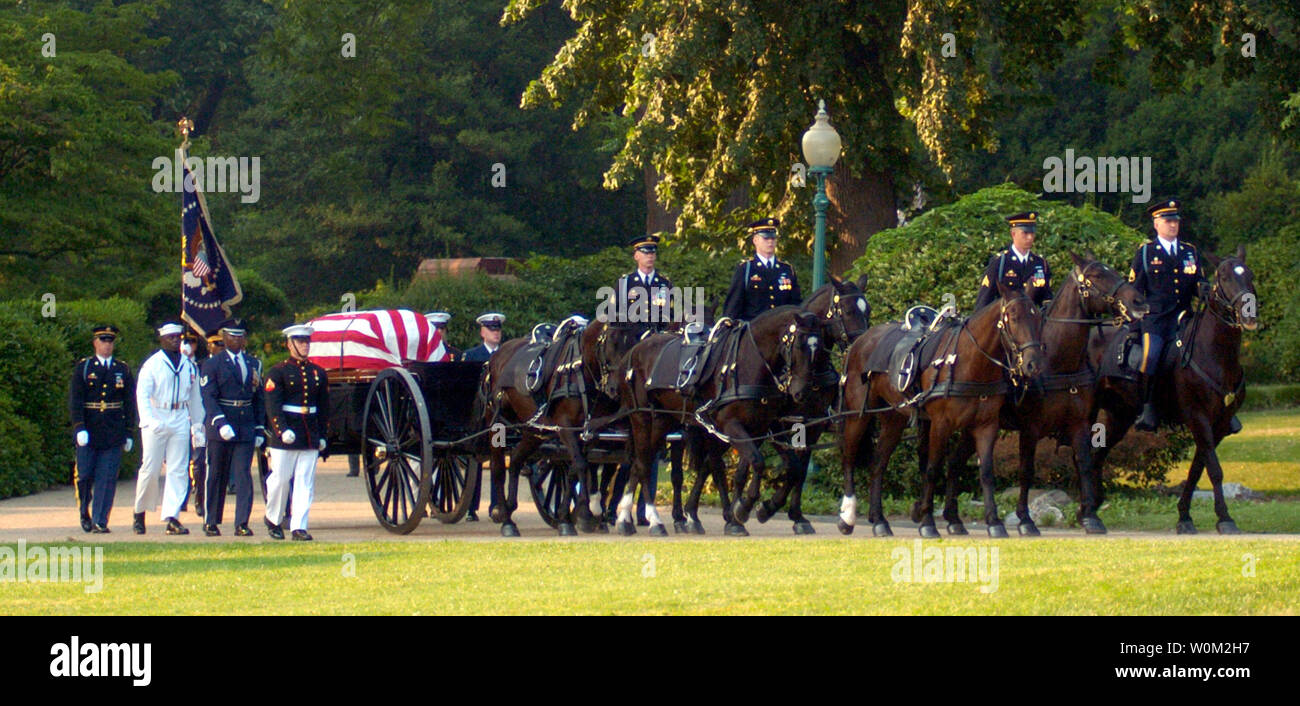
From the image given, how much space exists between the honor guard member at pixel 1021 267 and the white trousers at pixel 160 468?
7.63 m

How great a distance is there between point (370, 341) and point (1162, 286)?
757 cm

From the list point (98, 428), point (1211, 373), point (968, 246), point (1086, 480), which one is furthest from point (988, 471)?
point (98, 428)

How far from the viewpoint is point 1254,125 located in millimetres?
50500

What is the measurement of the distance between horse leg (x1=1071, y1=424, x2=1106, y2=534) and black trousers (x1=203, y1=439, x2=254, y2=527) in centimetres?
752

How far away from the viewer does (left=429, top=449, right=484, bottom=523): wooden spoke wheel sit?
56.6 feet

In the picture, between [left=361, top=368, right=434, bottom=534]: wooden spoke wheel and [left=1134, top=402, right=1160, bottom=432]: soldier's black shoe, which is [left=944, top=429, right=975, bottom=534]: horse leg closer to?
[left=1134, top=402, right=1160, bottom=432]: soldier's black shoe

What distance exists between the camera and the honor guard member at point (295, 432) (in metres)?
15.8

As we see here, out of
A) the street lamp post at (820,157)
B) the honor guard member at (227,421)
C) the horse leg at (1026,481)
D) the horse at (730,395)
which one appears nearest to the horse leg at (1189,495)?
the horse leg at (1026,481)

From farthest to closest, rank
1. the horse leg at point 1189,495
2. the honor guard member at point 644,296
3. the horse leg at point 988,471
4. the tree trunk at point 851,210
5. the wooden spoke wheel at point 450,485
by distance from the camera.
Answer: the tree trunk at point 851,210
the wooden spoke wheel at point 450,485
the honor guard member at point 644,296
the horse leg at point 1189,495
the horse leg at point 988,471

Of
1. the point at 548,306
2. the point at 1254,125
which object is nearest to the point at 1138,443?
the point at 548,306

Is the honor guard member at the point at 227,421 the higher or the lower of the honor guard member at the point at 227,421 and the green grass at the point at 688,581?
the higher

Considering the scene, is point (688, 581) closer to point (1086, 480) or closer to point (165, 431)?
point (1086, 480)

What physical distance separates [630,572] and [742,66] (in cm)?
1423

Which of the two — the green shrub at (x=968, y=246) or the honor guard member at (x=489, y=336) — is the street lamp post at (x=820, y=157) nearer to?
the green shrub at (x=968, y=246)
